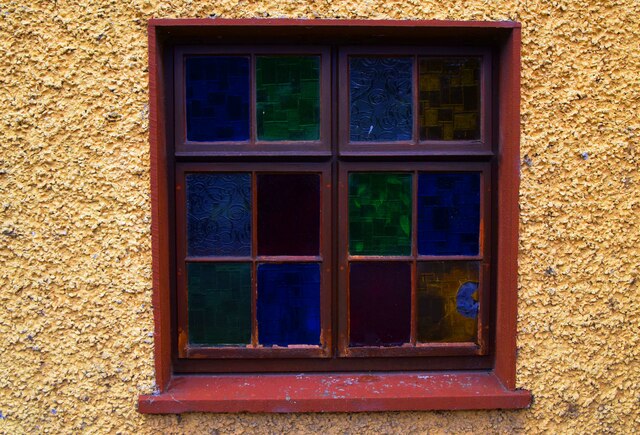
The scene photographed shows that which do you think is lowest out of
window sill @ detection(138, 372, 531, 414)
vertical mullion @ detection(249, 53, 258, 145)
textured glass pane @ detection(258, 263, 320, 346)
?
window sill @ detection(138, 372, 531, 414)

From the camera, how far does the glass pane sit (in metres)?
Result: 2.28

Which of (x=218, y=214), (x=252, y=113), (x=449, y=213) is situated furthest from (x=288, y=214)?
(x=449, y=213)

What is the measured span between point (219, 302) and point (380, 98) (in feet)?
3.62

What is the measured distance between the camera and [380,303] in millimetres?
2314

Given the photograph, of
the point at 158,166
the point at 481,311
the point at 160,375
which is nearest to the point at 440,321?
the point at 481,311

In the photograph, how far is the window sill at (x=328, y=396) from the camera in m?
2.15

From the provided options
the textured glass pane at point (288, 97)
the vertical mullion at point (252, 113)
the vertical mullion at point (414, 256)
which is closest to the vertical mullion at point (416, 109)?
the vertical mullion at point (414, 256)

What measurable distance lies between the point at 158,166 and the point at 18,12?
78 cm

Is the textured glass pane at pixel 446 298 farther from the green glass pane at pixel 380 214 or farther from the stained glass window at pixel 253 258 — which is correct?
the stained glass window at pixel 253 258

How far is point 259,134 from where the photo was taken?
7.44 ft

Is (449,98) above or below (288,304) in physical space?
above

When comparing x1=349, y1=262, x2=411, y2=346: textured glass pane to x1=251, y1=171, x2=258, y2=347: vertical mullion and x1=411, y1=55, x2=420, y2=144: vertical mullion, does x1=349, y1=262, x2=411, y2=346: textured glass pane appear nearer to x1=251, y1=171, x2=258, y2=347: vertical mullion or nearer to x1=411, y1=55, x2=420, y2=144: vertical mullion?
x1=251, y1=171, x2=258, y2=347: vertical mullion

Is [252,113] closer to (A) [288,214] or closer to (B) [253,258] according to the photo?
(A) [288,214]

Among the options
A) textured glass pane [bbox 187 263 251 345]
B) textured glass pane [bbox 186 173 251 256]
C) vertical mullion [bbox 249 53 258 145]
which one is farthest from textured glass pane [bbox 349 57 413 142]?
textured glass pane [bbox 187 263 251 345]
